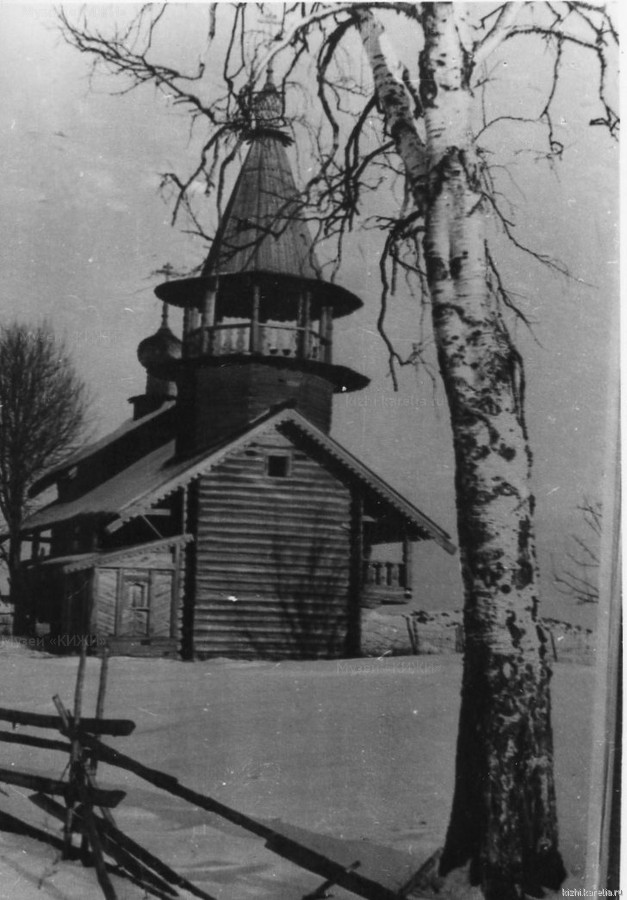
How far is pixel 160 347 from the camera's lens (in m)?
4.54

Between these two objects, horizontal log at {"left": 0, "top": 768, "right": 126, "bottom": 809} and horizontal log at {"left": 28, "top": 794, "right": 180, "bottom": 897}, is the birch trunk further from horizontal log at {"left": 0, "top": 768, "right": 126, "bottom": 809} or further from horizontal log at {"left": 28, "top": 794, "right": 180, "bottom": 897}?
horizontal log at {"left": 0, "top": 768, "right": 126, "bottom": 809}

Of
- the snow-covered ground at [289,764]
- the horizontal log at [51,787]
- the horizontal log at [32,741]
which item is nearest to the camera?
the snow-covered ground at [289,764]

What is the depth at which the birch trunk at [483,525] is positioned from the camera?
3.85 m

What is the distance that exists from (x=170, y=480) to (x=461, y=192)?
2.06 meters

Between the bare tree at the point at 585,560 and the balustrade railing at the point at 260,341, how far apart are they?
60.7 inches

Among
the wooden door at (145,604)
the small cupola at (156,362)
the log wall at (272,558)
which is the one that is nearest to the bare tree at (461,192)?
the small cupola at (156,362)

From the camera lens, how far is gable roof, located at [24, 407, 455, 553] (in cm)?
447

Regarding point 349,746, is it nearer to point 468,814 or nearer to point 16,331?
point 468,814

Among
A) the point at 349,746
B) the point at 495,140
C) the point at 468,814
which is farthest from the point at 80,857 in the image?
the point at 495,140

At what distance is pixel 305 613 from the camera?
4426mm

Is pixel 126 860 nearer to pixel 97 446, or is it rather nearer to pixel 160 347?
pixel 97 446

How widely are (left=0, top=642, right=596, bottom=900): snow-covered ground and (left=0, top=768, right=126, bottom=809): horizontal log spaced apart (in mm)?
149

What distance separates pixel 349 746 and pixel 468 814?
25.1 inches

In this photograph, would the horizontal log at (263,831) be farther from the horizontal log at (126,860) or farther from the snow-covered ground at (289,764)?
the horizontal log at (126,860)
